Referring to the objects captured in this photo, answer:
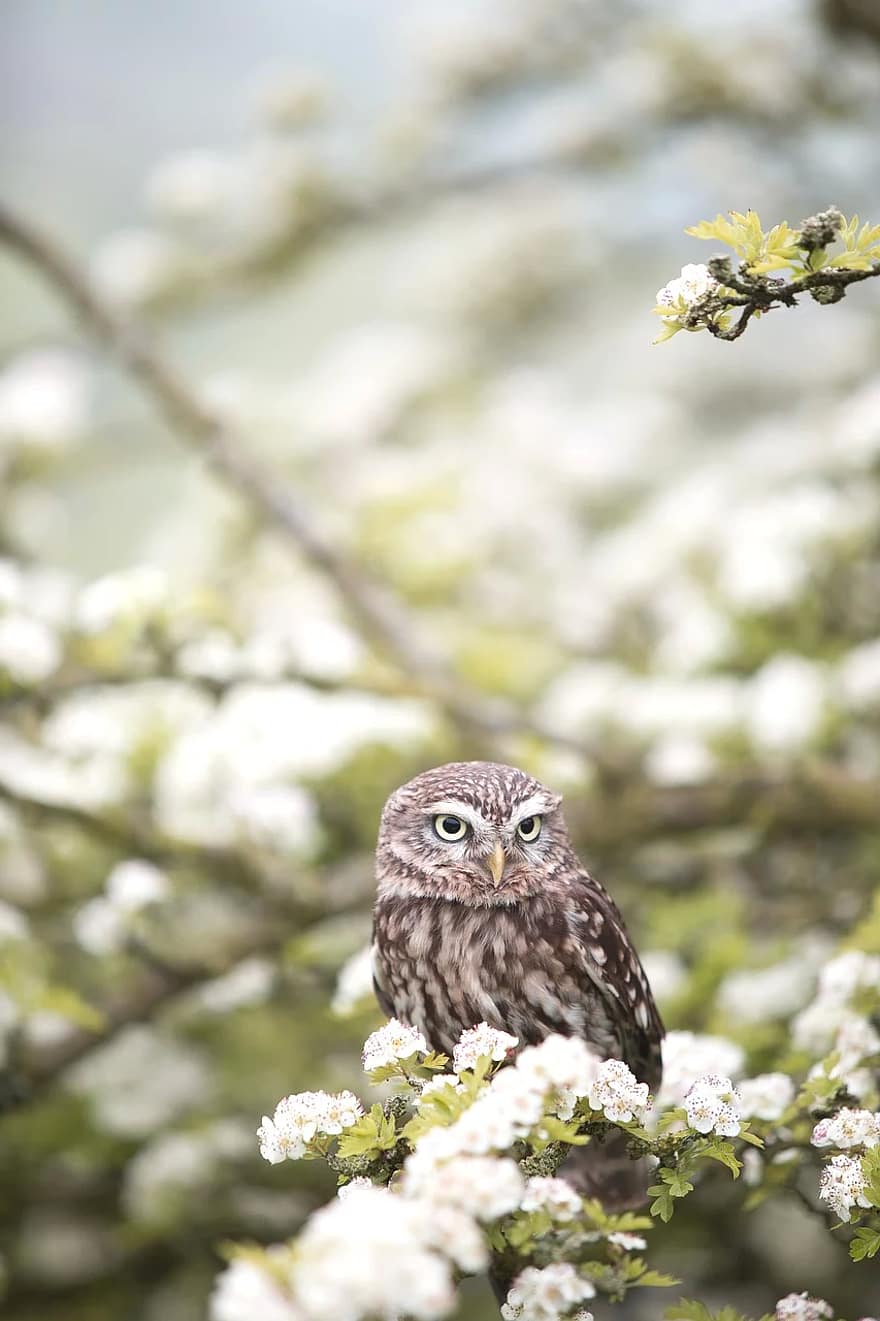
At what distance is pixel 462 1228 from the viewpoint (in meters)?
0.73

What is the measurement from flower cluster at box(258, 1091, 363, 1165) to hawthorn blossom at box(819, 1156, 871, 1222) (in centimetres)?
40

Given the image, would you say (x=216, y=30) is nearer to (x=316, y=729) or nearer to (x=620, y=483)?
(x=620, y=483)

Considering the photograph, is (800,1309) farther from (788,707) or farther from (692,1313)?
(788,707)

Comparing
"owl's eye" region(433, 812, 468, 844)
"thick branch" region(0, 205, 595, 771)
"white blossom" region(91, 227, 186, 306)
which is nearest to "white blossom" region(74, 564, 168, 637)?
"thick branch" region(0, 205, 595, 771)

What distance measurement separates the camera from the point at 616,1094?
0.91 m

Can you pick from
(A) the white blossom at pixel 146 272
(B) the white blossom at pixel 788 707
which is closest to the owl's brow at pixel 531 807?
(B) the white blossom at pixel 788 707

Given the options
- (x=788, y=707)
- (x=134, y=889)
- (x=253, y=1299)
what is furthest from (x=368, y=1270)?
(x=788, y=707)

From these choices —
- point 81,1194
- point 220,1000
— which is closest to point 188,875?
point 220,1000

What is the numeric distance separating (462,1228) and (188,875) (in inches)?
56.9

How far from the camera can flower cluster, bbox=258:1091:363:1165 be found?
923 mm

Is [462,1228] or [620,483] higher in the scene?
[620,483]

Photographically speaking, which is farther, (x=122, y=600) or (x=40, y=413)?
(x=40, y=413)

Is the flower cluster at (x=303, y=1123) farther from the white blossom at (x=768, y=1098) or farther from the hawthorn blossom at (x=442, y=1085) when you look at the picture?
the white blossom at (x=768, y=1098)

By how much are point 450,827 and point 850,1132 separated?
1.56 ft
